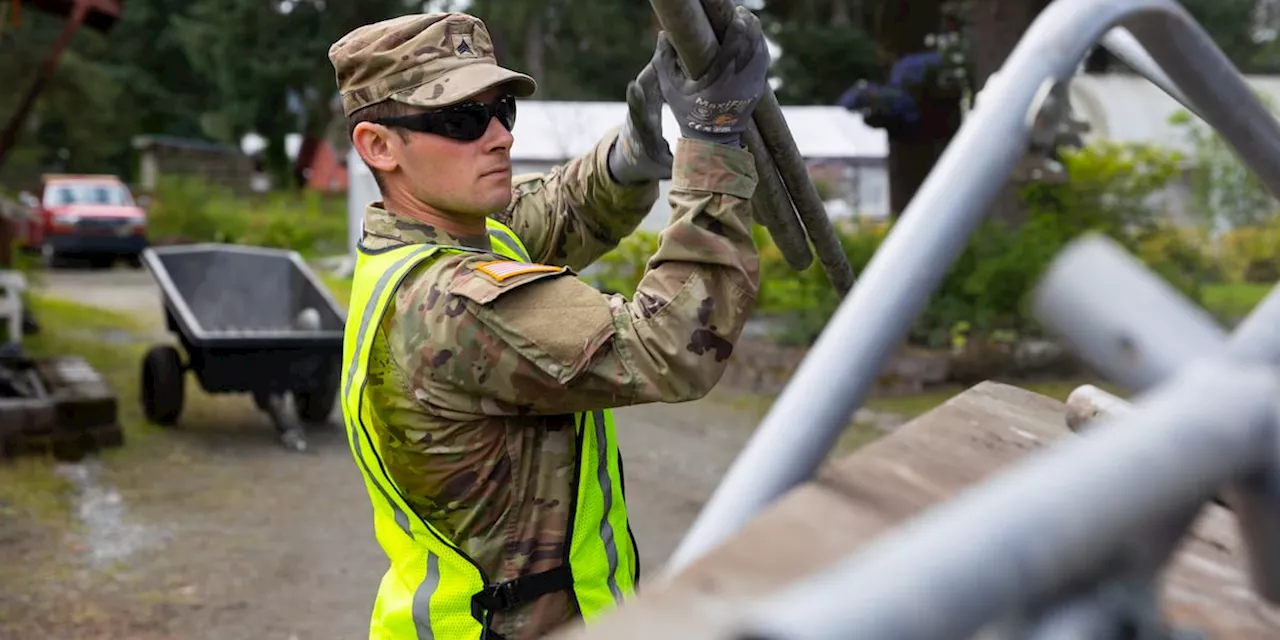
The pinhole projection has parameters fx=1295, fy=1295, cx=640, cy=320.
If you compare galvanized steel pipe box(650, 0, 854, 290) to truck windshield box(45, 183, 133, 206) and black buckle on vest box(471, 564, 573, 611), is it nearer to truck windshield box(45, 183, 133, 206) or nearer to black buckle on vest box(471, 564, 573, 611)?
black buckle on vest box(471, 564, 573, 611)

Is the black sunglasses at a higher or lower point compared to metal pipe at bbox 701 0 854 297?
Result: higher

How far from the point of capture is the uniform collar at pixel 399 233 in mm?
2107

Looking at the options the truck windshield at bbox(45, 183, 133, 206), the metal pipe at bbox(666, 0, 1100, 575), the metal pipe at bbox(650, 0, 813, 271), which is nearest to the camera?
the metal pipe at bbox(666, 0, 1100, 575)

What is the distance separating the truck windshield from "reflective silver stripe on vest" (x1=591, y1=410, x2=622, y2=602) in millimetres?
23612

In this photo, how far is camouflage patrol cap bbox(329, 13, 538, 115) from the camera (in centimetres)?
205

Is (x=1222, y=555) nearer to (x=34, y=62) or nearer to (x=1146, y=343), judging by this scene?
(x=1146, y=343)

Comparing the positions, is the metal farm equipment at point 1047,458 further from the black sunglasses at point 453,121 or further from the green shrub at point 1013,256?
the green shrub at point 1013,256

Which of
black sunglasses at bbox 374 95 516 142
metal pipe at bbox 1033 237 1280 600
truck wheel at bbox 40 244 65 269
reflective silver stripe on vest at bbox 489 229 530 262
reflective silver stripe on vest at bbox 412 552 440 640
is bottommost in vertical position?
truck wheel at bbox 40 244 65 269

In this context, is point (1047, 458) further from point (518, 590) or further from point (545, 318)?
point (518, 590)

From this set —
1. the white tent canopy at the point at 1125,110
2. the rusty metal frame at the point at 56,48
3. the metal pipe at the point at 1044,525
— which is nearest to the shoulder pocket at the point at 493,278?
the metal pipe at the point at 1044,525

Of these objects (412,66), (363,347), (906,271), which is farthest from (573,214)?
(906,271)

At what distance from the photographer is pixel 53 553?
6.12m

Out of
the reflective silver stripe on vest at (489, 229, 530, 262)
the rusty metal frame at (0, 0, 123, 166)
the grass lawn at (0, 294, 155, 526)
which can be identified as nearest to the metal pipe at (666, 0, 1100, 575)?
the reflective silver stripe on vest at (489, 229, 530, 262)

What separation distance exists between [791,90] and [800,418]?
2880cm
